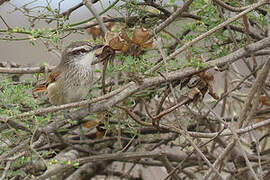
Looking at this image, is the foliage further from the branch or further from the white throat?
the white throat

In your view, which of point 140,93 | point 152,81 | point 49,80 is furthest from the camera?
point 49,80

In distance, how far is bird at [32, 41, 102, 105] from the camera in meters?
3.00

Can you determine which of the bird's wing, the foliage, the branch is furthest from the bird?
the branch

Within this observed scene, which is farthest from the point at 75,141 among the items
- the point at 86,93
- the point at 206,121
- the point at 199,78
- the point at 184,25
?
the point at 199,78

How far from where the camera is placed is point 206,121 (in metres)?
3.27

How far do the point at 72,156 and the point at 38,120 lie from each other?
1.04 metres

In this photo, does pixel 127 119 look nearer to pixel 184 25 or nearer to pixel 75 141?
pixel 75 141

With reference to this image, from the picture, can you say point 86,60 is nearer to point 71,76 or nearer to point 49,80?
point 71,76

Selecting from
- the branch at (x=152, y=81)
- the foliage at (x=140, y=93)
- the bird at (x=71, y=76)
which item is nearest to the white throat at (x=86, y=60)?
the bird at (x=71, y=76)

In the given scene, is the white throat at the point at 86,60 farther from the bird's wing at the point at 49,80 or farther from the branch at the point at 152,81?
the branch at the point at 152,81

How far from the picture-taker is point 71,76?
121 inches

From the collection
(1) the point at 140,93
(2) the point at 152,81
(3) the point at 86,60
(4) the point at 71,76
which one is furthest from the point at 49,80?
(2) the point at 152,81

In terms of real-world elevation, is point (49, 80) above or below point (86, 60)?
below

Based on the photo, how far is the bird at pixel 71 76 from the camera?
300 cm
